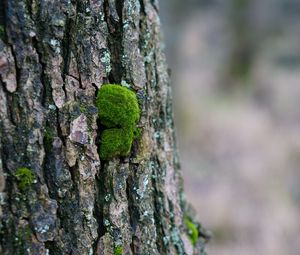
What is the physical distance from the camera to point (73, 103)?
1.55 m

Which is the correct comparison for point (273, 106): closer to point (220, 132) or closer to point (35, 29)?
point (220, 132)

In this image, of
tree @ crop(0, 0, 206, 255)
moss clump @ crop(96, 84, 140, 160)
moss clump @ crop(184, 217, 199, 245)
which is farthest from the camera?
moss clump @ crop(184, 217, 199, 245)

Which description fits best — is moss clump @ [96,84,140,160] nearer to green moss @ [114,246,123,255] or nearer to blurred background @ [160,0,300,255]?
green moss @ [114,246,123,255]

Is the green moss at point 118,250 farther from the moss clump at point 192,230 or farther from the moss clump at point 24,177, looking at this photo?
the moss clump at point 192,230

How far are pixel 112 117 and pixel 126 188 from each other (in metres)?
0.21

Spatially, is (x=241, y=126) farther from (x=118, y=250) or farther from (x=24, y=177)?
(x=24, y=177)

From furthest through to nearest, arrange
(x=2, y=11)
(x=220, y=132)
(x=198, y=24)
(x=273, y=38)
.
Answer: (x=198, y=24) < (x=273, y=38) < (x=220, y=132) < (x=2, y=11)

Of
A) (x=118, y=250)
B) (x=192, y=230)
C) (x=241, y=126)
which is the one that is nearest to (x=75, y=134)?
(x=118, y=250)

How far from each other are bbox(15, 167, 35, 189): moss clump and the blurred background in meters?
4.05

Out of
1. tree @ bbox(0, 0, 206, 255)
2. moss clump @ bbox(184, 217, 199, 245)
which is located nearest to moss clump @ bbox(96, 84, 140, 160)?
tree @ bbox(0, 0, 206, 255)

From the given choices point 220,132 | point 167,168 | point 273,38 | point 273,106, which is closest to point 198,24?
point 273,38

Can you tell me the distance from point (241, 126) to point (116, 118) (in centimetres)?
668

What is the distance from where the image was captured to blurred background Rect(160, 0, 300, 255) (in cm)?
556

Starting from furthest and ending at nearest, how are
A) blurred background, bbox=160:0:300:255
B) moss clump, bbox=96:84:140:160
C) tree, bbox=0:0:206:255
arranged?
blurred background, bbox=160:0:300:255 → moss clump, bbox=96:84:140:160 → tree, bbox=0:0:206:255
